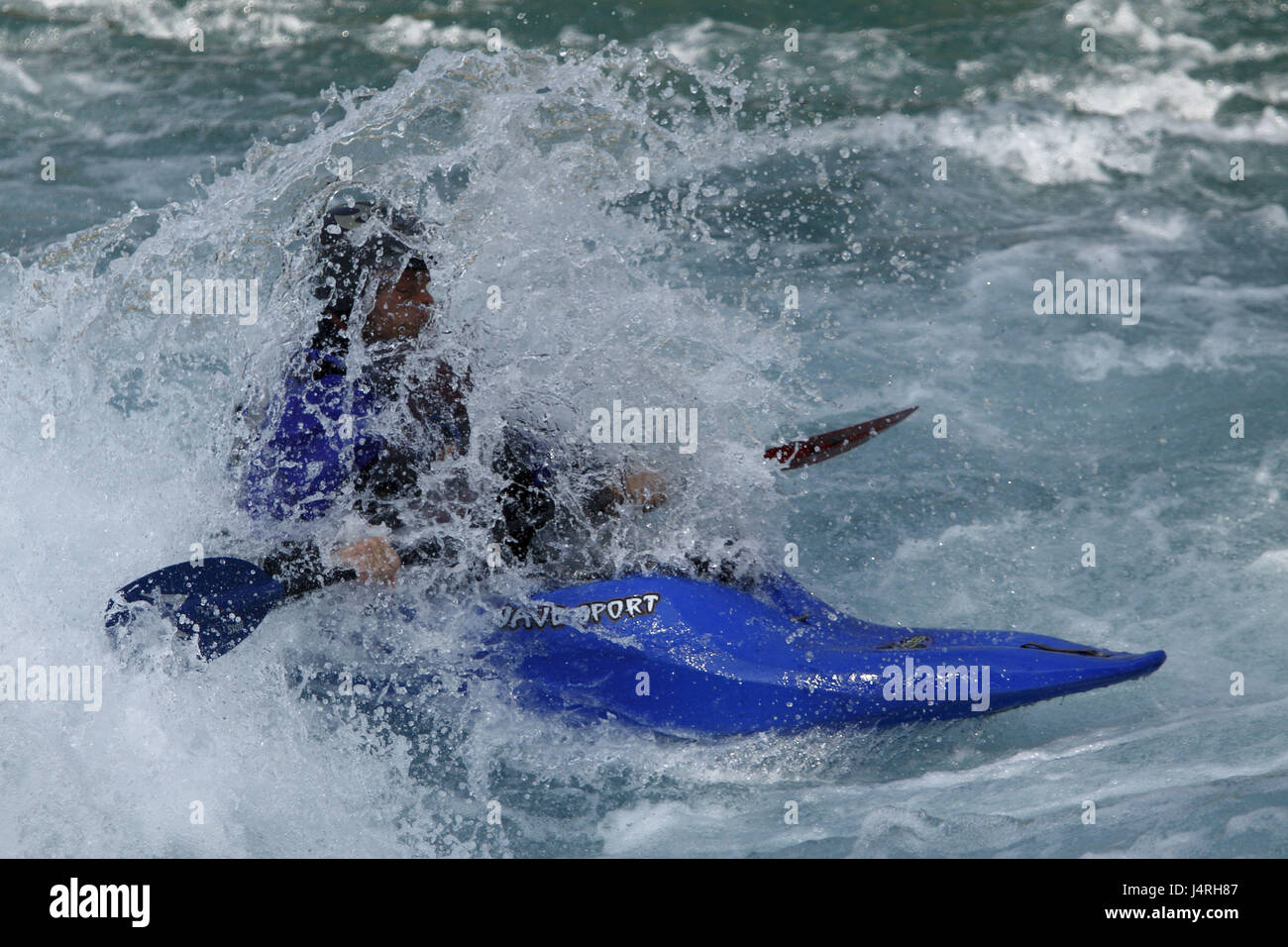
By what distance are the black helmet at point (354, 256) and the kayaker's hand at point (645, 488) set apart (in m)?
0.94

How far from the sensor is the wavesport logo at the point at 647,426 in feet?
14.3

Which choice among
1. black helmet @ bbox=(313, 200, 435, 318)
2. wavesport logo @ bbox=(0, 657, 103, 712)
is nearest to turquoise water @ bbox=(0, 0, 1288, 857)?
wavesport logo @ bbox=(0, 657, 103, 712)

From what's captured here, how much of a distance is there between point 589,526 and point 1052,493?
7.17ft

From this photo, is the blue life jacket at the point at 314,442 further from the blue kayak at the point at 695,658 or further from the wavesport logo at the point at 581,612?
the wavesport logo at the point at 581,612

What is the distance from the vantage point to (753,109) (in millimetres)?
8594

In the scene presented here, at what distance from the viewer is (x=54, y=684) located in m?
3.89

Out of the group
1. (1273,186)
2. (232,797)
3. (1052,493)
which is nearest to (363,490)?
(232,797)

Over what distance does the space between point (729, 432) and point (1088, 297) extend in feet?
10.7

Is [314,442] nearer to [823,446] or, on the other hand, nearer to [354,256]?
[354,256]

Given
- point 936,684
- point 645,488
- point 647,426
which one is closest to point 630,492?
point 645,488

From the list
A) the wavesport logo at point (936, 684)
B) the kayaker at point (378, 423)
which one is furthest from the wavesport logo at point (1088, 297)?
→ the kayaker at point (378, 423)

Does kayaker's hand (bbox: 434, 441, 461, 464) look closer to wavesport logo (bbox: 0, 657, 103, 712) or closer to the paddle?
the paddle

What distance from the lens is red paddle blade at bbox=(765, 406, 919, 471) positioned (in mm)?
4707

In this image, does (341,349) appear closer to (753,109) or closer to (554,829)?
(554,829)
